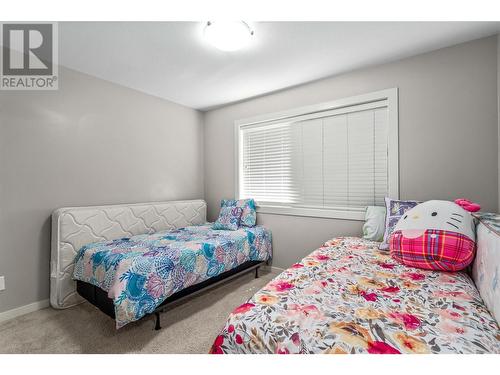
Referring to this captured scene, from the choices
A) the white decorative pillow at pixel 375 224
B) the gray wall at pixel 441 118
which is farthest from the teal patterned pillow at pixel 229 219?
the white decorative pillow at pixel 375 224

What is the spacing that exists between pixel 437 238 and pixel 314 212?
1.41 metres

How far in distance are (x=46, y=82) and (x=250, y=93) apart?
2.27 meters

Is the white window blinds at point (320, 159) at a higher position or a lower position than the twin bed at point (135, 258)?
higher

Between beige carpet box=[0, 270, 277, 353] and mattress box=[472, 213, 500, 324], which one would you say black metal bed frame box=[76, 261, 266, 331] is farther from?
mattress box=[472, 213, 500, 324]

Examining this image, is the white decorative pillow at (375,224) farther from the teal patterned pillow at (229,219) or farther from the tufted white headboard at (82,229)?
the tufted white headboard at (82,229)

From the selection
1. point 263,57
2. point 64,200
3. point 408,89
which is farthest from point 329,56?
point 64,200

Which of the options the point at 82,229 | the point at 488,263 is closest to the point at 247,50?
the point at 488,263

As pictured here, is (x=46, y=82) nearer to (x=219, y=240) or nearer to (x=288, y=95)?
(x=219, y=240)

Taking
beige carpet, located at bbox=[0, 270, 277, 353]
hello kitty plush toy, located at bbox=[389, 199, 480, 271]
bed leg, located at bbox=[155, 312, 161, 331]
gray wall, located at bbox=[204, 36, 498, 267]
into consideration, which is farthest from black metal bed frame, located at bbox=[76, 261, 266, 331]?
hello kitty plush toy, located at bbox=[389, 199, 480, 271]

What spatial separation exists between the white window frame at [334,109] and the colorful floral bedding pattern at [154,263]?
29.3 inches

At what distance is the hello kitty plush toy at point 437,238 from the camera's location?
1.40 m

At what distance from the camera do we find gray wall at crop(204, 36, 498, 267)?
1.89 metres

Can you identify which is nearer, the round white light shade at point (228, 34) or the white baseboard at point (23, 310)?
the round white light shade at point (228, 34)

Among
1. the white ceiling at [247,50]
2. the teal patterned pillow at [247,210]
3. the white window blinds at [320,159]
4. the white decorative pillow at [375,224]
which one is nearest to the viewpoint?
the white ceiling at [247,50]
